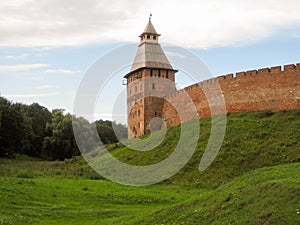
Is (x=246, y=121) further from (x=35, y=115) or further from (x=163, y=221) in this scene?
(x=35, y=115)

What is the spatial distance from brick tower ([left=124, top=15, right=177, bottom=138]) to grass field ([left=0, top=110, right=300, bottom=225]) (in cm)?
922

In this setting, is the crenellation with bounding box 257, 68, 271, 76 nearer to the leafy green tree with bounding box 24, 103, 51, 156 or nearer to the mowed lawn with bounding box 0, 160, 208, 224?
the mowed lawn with bounding box 0, 160, 208, 224

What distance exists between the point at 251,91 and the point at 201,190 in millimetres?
12168

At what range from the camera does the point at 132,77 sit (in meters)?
43.6

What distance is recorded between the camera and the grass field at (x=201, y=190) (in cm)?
1099

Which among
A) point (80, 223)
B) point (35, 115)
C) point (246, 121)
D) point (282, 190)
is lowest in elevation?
point (80, 223)

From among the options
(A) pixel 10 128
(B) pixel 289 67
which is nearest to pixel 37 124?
(A) pixel 10 128

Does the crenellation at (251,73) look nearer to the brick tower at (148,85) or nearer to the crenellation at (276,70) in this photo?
the crenellation at (276,70)

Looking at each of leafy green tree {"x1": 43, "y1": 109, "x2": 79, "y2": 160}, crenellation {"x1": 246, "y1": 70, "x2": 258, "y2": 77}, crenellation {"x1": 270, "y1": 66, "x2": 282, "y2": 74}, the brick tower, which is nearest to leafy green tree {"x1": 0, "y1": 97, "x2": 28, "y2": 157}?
leafy green tree {"x1": 43, "y1": 109, "x2": 79, "y2": 160}

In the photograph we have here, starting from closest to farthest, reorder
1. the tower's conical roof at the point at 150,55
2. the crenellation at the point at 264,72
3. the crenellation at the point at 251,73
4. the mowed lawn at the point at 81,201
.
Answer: the mowed lawn at the point at 81,201 → the crenellation at the point at 264,72 → the crenellation at the point at 251,73 → the tower's conical roof at the point at 150,55

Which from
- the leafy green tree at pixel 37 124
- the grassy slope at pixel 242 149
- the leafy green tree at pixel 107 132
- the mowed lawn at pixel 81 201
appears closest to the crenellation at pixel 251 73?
the grassy slope at pixel 242 149

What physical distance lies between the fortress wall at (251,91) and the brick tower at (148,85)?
16.0ft

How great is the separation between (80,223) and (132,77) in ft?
99.0

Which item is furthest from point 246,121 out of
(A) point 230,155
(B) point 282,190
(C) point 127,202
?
(B) point 282,190
